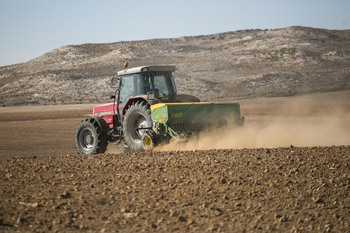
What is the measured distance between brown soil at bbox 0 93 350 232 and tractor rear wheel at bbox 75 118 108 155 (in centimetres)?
225

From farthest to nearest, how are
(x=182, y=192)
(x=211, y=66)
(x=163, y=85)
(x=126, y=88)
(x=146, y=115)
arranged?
(x=211, y=66) < (x=126, y=88) < (x=163, y=85) < (x=146, y=115) < (x=182, y=192)

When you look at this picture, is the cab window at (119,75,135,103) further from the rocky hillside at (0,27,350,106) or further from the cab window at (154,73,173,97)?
the rocky hillside at (0,27,350,106)

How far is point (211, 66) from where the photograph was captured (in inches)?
2370

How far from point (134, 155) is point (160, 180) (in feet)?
8.99

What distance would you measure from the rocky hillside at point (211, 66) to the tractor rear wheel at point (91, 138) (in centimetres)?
2909

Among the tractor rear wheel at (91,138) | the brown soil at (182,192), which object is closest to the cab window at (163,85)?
the tractor rear wheel at (91,138)

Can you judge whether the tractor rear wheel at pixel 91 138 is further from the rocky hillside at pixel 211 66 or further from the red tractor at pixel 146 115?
the rocky hillside at pixel 211 66

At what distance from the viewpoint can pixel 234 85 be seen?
49.1 m

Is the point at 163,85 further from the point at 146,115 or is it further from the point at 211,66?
the point at 211,66

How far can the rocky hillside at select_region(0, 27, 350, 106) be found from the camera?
4772 centimetres

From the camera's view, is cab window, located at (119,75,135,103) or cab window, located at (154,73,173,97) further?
cab window, located at (119,75,135,103)

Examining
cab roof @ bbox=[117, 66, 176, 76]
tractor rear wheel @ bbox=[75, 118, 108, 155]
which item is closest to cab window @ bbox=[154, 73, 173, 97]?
cab roof @ bbox=[117, 66, 176, 76]

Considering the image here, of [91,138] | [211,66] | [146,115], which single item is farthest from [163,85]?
[211,66]

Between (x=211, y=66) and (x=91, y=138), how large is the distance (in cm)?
4830
